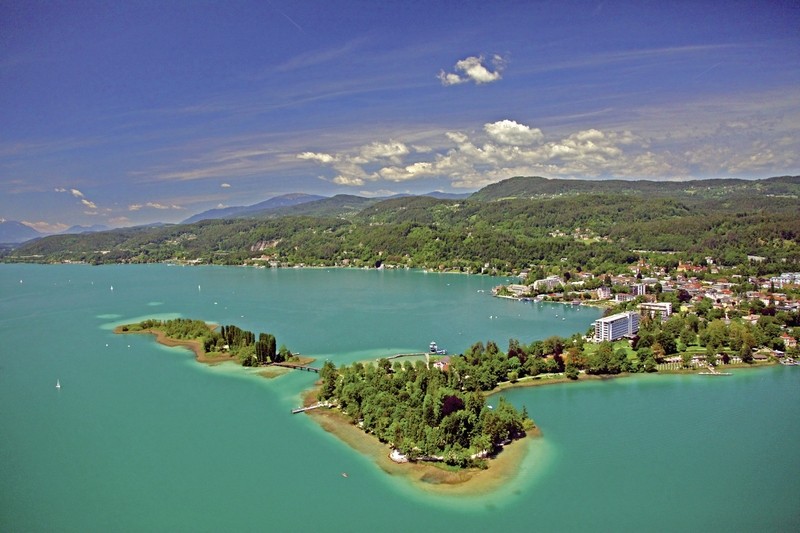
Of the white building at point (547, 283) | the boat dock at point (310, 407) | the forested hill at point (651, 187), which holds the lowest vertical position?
the boat dock at point (310, 407)

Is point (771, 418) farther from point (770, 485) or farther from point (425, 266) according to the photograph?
point (425, 266)

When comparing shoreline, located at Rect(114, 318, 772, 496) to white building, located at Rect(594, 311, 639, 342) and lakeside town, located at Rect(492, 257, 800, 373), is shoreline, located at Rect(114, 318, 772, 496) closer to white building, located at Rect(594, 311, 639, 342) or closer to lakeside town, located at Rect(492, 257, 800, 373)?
white building, located at Rect(594, 311, 639, 342)

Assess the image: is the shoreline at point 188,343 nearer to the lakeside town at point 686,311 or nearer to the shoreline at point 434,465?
the shoreline at point 434,465

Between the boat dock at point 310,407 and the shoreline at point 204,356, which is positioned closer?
the boat dock at point 310,407

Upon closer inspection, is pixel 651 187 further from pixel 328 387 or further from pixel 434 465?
pixel 434 465

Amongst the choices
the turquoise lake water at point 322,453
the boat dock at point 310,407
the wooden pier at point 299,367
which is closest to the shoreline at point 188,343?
the turquoise lake water at point 322,453
